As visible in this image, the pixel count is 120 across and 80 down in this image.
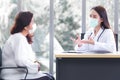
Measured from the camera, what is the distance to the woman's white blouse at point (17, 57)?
8.86ft

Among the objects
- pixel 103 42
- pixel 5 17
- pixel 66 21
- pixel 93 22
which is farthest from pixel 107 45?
pixel 5 17

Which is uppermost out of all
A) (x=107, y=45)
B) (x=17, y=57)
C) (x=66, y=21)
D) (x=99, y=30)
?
(x=66, y=21)

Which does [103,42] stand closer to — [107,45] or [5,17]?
[107,45]

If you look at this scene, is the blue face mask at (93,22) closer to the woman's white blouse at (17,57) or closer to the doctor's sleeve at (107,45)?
the doctor's sleeve at (107,45)

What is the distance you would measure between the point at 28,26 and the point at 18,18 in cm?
15

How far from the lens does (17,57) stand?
268cm

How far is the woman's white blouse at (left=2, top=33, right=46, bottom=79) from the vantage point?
8.86 feet

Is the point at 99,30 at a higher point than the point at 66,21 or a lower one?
lower

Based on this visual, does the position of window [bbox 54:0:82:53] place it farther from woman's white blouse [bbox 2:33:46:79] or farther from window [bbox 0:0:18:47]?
woman's white blouse [bbox 2:33:46:79]

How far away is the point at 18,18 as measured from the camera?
2893 millimetres

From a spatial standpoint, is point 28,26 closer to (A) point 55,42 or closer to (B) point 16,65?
(B) point 16,65

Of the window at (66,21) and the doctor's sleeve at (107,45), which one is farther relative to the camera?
the window at (66,21)

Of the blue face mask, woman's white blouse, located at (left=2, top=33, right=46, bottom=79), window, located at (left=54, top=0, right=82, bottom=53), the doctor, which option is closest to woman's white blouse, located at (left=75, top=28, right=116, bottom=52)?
the doctor

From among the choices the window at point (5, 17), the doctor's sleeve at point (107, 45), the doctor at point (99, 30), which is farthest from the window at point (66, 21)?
the doctor's sleeve at point (107, 45)
